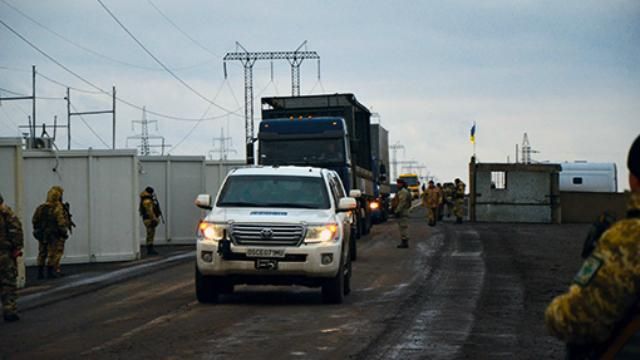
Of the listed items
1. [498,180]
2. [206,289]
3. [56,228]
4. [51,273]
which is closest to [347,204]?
[206,289]

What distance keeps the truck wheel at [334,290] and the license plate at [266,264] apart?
0.81 m

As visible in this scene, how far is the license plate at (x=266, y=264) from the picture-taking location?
623 inches

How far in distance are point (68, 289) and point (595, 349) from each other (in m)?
17.2

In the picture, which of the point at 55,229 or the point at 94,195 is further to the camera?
the point at 94,195

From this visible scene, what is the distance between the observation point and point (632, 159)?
14.6ft

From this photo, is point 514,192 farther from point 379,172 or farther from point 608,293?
point 608,293

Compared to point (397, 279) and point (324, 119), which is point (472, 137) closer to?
point (324, 119)

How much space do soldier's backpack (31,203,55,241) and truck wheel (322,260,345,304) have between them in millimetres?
9226

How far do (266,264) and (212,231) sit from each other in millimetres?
923

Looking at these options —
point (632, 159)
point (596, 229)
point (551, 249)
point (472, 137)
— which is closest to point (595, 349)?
point (596, 229)

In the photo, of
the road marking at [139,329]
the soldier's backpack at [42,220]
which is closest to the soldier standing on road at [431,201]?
the soldier's backpack at [42,220]

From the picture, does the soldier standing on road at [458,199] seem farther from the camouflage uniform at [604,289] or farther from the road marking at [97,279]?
the camouflage uniform at [604,289]

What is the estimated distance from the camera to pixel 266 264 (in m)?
15.8

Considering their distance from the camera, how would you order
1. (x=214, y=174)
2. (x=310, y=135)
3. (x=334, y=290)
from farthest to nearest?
(x=214, y=174) < (x=310, y=135) < (x=334, y=290)
